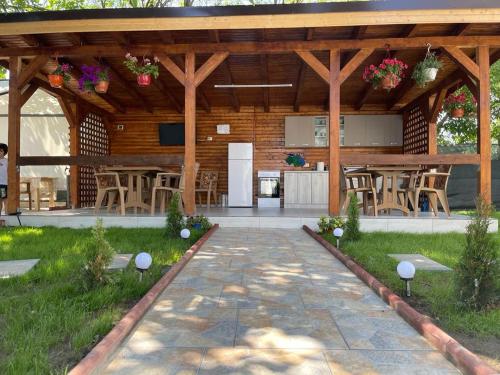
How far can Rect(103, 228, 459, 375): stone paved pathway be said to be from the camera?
1.53m

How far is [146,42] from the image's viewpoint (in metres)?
5.80

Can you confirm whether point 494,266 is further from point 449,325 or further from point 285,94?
point 285,94

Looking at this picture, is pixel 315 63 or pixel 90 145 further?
pixel 90 145

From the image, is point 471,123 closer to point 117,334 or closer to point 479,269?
point 479,269

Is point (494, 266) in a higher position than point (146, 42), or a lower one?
lower

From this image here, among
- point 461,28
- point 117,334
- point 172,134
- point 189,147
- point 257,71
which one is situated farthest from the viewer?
point 172,134

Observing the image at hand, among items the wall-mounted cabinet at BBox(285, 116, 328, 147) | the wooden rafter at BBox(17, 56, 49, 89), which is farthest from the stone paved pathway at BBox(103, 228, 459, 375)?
the wall-mounted cabinet at BBox(285, 116, 328, 147)

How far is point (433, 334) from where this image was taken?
1740 millimetres

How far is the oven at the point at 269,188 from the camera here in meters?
9.55

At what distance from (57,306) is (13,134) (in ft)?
15.8

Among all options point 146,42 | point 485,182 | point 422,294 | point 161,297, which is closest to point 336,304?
point 422,294

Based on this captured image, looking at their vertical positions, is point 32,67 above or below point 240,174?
above

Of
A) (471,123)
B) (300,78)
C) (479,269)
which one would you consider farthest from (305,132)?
(479,269)

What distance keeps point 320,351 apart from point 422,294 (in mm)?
1078
